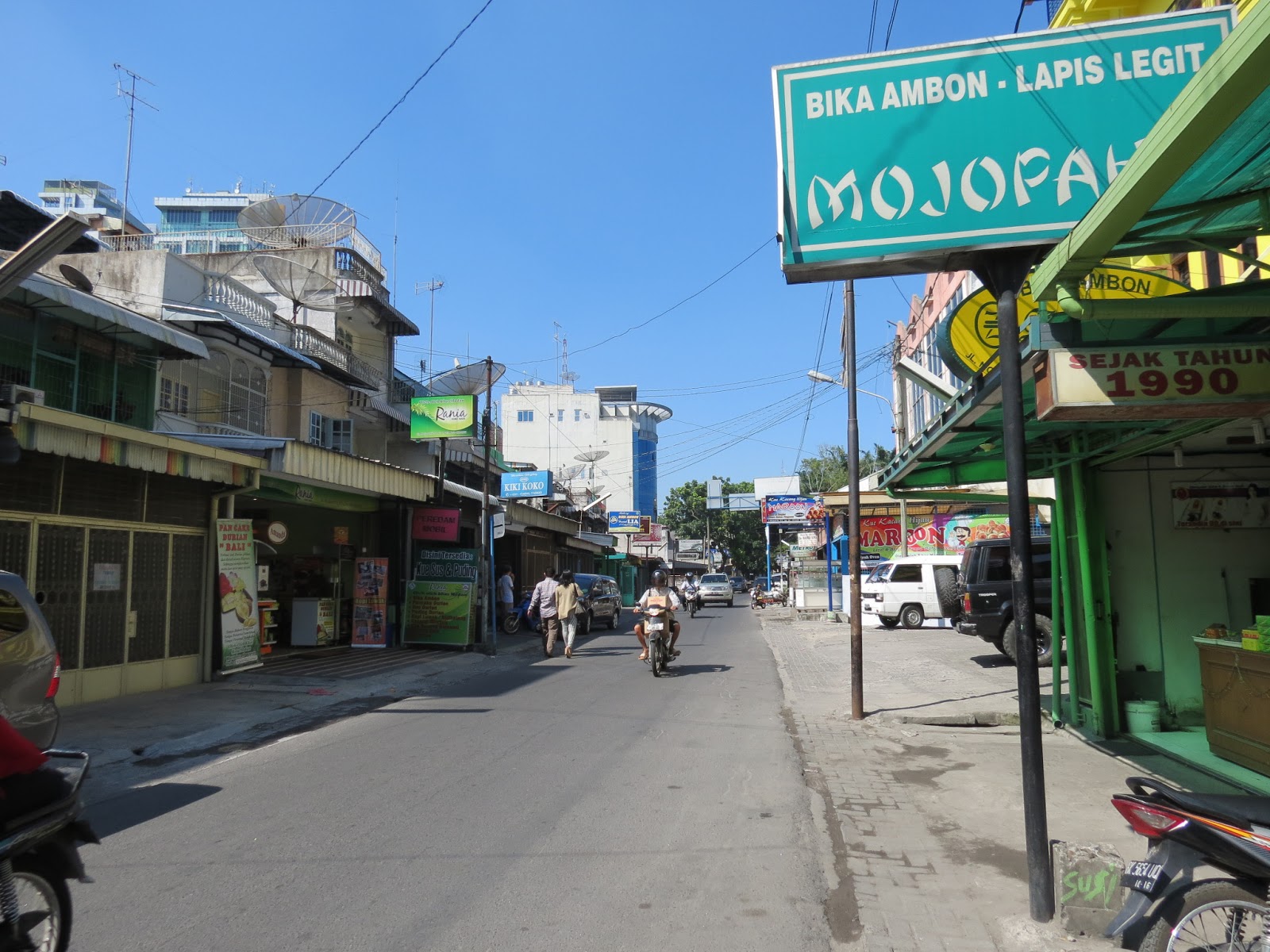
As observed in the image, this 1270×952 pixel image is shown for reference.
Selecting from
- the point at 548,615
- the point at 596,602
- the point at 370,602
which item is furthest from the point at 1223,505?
the point at 596,602

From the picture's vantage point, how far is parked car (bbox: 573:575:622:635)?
84.6ft

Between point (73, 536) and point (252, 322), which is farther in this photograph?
point (252, 322)

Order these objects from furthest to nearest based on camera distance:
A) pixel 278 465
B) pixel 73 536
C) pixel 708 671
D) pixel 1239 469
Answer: pixel 708 671, pixel 278 465, pixel 73 536, pixel 1239 469

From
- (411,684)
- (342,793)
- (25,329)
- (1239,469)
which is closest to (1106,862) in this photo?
(342,793)

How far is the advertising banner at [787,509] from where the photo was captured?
128 feet

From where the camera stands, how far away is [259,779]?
7398 mm

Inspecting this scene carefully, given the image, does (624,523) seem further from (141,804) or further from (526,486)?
(141,804)

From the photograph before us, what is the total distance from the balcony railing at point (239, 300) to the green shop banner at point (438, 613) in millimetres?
7701

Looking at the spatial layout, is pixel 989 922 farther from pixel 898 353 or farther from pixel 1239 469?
pixel 898 353

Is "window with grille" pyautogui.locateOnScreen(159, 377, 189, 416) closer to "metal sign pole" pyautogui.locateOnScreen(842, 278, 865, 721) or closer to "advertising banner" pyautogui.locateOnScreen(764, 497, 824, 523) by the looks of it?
"metal sign pole" pyautogui.locateOnScreen(842, 278, 865, 721)

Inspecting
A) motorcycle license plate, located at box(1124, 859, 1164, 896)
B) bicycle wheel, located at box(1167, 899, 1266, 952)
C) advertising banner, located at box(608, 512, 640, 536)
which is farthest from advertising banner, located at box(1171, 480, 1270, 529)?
advertising banner, located at box(608, 512, 640, 536)

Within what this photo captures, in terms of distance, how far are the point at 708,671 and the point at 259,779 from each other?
31.2ft

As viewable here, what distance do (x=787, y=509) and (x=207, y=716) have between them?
3149 centimetres

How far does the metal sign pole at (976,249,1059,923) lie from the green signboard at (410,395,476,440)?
54.0 feet
